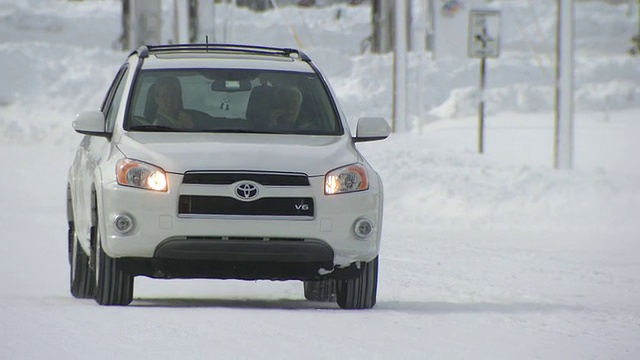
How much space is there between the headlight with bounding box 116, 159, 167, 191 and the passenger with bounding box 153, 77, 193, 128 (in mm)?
717

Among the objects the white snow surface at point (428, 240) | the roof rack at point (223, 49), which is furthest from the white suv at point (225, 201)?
the roof rack at point (223, 49)

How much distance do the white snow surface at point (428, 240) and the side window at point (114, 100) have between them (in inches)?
44.1

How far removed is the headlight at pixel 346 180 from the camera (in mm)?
9508

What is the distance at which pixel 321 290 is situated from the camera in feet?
35.6

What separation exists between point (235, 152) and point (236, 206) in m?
0.32

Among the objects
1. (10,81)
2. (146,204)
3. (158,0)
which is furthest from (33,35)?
(146,204)

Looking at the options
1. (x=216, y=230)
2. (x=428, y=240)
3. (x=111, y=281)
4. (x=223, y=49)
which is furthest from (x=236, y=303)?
(x=428, y=240)

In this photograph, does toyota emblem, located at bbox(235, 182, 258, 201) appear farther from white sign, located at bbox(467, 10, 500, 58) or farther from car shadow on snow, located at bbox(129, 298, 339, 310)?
white sign, located at bbox(467, 10, 500, 58)

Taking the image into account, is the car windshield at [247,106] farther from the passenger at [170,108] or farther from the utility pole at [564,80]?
the utility pole at [564,80]

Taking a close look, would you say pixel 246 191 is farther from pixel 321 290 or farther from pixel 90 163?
pixel 321 290

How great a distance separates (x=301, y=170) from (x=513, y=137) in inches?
995

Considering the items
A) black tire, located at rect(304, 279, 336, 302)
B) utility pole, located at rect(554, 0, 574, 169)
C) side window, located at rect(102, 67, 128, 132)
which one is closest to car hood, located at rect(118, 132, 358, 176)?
side window, located at rect(102, 67, 128, 132)

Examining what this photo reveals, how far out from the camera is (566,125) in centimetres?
2389

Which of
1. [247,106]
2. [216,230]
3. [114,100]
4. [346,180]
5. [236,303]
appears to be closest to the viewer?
[216,230]
